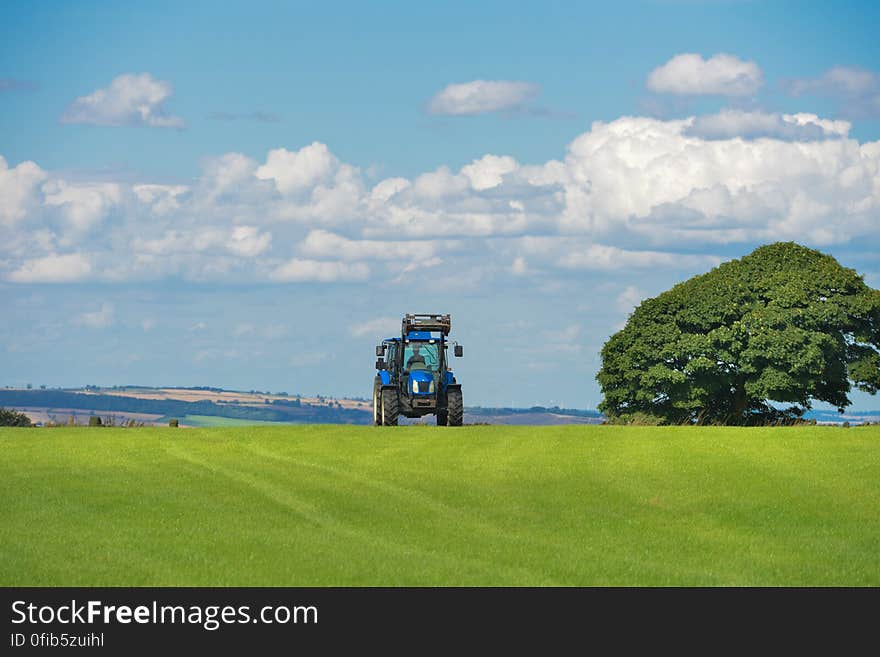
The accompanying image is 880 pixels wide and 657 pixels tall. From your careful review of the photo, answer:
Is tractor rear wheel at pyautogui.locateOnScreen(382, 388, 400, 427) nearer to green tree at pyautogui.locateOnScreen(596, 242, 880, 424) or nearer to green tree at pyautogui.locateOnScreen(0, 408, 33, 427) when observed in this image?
green tree at pyautogui.locateOnScreen(596, 242, 880, 424)

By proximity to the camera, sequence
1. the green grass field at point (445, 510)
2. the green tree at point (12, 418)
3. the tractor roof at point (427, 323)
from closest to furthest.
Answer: the green grass field at point (445, 510)
the tractor roof at point (427, 323)
the green tree at point (12, 418)

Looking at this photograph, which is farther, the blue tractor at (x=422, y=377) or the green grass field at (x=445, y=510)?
the blue tractor at (x=422, y=377)

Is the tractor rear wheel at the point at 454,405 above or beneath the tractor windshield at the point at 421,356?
beneath

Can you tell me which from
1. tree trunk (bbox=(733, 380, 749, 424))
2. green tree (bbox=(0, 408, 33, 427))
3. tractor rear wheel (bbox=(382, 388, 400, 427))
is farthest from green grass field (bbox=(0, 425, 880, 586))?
green tree (bbox=(0, 408, 33, 427))

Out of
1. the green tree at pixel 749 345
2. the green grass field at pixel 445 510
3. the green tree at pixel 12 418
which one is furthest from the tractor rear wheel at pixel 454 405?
the green tree at pixel 12 418

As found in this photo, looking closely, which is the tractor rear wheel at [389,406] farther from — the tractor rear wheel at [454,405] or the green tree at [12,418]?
the green tree at [12,418]

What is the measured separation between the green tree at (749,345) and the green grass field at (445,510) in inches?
934

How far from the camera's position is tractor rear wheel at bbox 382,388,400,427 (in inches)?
1842

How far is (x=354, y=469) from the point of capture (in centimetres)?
3058

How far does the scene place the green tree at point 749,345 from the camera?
62.7 meters

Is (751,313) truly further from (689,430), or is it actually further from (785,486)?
(785,486)

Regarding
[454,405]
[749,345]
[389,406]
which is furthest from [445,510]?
[749,345]
